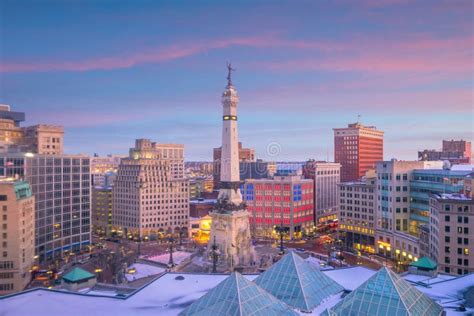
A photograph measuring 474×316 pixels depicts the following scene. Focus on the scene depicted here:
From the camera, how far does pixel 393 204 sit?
11819cm

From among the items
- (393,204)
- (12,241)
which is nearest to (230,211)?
(393,204)

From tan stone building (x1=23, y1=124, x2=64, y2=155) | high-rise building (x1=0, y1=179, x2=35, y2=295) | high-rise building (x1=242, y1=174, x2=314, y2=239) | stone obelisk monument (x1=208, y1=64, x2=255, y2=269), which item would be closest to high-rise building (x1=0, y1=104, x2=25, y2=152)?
tan stone building (x1=23, y1=124, x2=64, y2=155)

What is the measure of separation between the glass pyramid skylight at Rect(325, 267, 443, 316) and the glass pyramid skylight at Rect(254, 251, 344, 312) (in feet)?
14.0

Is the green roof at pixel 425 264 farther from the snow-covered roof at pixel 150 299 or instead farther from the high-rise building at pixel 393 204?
the high-rise building at pixel 393 204

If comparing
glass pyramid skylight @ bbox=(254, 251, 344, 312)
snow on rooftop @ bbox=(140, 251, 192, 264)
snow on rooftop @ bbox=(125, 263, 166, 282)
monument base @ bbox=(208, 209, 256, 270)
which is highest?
glass pyramid skylight @ bbox=(254, 251, 344, 312)

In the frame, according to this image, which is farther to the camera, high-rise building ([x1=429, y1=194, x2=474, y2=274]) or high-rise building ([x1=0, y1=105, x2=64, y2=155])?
high-rise building ([x1=0, y1=105, x2=64, y2=155])

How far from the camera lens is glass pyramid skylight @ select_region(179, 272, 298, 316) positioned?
40.9 metres

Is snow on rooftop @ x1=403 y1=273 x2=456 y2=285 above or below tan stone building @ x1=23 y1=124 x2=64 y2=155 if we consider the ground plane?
below

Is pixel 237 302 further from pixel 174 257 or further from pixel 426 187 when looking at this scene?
pixel 426 187

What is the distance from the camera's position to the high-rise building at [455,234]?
84.4 metres

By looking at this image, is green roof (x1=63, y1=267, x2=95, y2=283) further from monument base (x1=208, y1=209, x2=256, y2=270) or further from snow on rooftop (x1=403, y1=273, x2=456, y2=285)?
monument base (x1=208, y1=209, x2=256, y2=270)

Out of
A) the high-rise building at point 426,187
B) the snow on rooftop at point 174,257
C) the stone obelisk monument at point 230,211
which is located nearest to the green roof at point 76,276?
A: the snow on rooftop at point 174,257

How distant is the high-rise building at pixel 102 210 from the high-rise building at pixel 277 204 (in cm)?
5433

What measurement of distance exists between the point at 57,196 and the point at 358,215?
88.4 m
